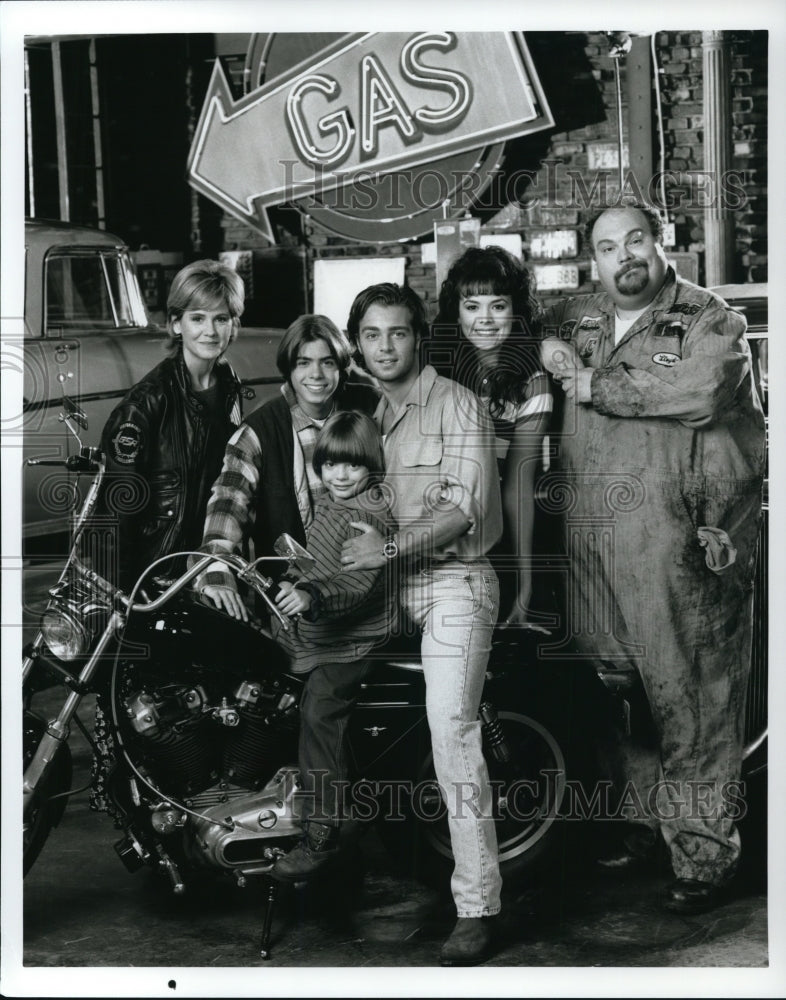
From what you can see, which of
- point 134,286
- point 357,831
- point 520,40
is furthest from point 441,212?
point 357,831

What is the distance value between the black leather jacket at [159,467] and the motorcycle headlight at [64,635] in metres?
0.18

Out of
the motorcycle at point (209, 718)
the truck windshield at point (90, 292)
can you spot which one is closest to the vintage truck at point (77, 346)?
the truck windshield at point (90, 292)

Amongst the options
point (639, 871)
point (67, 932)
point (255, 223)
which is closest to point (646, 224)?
point (255, 223)

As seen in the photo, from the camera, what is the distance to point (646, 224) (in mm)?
3746

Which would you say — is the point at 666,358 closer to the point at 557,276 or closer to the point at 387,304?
the point at 557,276

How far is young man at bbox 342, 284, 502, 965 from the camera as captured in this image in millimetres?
3672

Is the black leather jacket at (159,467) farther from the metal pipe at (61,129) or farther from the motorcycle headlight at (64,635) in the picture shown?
the metal pipe at (61,129)

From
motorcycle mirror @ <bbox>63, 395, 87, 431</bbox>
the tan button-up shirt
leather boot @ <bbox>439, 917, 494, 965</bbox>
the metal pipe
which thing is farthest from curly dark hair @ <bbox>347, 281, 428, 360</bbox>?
leather boot @ <bbox>439, 917, 494, 965</bbox>

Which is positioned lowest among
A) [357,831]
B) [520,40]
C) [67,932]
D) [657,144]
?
[67,932]

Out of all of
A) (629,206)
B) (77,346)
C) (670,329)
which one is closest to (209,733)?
(77,346)

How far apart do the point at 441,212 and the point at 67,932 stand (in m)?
2.63

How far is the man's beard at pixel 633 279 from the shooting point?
3.75 m

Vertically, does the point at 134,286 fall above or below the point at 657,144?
below

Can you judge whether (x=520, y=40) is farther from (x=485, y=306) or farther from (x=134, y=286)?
(x=134, y=286)
